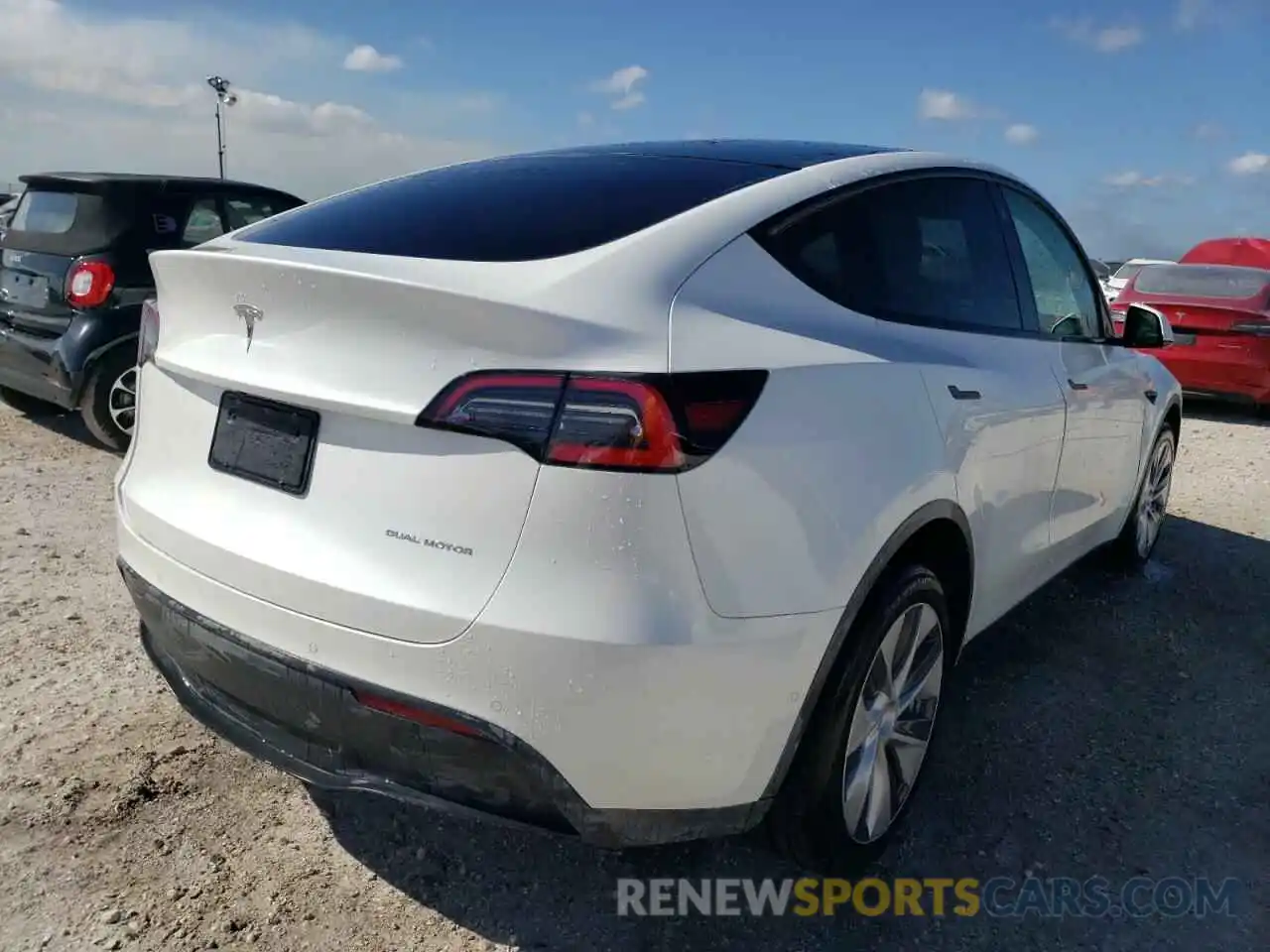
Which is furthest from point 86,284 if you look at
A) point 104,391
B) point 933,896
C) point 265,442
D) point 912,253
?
point 933,896

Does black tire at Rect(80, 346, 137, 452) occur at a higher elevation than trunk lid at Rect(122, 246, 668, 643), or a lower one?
lower

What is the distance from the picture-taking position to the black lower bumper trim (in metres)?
1.88

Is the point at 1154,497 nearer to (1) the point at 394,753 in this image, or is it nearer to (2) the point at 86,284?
(1) the point at 394,753

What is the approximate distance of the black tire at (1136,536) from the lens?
4621 millimetres

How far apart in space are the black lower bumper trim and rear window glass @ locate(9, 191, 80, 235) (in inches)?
195

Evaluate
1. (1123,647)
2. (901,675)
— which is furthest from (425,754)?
(1123,647)

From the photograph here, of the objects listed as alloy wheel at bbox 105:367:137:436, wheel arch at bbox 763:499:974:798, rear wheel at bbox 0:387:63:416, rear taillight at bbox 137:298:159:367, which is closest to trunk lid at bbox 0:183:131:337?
alloy wheel at bbox 105:367:137:436

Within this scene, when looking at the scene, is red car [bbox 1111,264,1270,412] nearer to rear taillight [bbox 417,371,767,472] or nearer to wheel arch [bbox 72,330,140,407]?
wheel arch [bbox 72,330,140,407]

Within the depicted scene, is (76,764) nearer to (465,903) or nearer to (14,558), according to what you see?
(465,903)

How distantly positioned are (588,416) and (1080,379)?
7.75ft

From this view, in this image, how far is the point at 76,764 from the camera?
284cm

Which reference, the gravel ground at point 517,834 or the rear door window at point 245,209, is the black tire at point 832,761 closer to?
the gravel ground at point 517,834

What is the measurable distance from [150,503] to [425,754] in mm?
923

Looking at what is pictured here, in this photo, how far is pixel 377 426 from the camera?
6.26 ft
